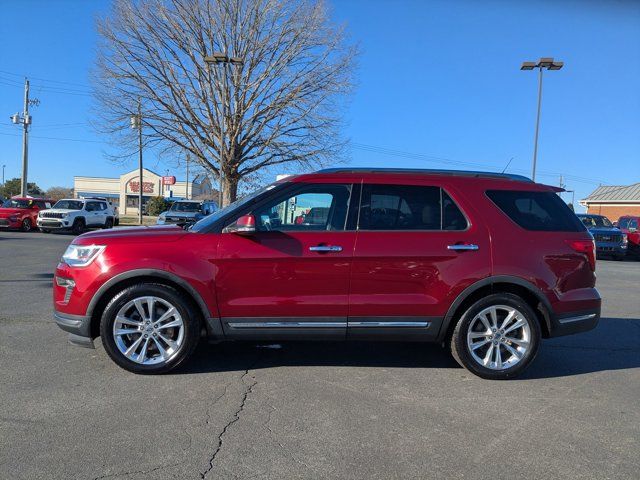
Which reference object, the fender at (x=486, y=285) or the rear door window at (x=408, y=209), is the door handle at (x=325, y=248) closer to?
the rear door window at (x=408, y=209)

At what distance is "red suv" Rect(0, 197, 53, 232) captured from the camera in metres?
24.0

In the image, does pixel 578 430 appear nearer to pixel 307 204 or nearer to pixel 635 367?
pixel 635 367

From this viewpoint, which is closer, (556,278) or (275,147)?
(556,278)

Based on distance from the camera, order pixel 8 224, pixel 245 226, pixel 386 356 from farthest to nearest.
Result: pixel 8 224
pixel 386 356
pixel 245 226

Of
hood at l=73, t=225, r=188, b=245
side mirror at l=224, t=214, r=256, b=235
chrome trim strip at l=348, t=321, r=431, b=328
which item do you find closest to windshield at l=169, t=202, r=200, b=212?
hood at l=73, t=225, r=188, b=245

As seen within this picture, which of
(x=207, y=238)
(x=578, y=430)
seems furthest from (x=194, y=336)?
(x=578, y=430)

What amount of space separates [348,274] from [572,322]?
2230mm

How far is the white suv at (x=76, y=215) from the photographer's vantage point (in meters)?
23.8

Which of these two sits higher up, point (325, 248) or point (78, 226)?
point (325, 248)

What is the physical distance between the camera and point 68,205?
25109 millimetres

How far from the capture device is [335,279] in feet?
14.9

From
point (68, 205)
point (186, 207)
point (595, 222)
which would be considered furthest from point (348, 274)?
point (68, 205)

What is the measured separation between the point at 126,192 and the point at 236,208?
6791cm

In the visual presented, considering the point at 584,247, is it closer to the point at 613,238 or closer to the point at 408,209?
the point at 408,209
